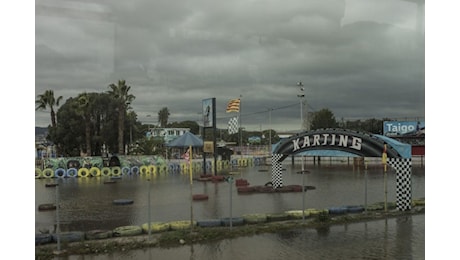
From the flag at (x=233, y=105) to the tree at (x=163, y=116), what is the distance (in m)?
1.12

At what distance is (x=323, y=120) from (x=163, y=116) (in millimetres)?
3540

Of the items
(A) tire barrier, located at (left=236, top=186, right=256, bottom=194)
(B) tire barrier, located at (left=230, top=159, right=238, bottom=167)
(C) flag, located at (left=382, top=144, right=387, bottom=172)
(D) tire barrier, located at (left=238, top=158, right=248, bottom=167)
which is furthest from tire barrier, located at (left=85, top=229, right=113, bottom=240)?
(B) tire barrier, located at (left=230, top=159, right=238, bottom=167)

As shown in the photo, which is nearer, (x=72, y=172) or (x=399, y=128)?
(x=399, y=128)

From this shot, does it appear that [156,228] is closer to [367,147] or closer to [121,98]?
[121,98]

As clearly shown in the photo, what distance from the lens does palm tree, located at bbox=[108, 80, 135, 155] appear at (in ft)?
19.5

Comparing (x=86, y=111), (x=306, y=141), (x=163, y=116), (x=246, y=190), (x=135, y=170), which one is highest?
(x=86, y=111)

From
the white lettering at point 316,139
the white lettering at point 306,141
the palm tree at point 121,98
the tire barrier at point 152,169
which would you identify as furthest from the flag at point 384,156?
the tire barrier at point 152,169

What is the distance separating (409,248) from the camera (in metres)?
5.11

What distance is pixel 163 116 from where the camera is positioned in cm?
585

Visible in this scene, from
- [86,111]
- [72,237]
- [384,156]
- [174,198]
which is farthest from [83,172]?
[384,156]

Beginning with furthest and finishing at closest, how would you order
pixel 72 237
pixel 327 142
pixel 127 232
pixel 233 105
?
pixel 327 142 → pixel 233 105 → pixel 127 232 → pixel 72 237

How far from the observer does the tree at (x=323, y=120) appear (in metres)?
7.50
